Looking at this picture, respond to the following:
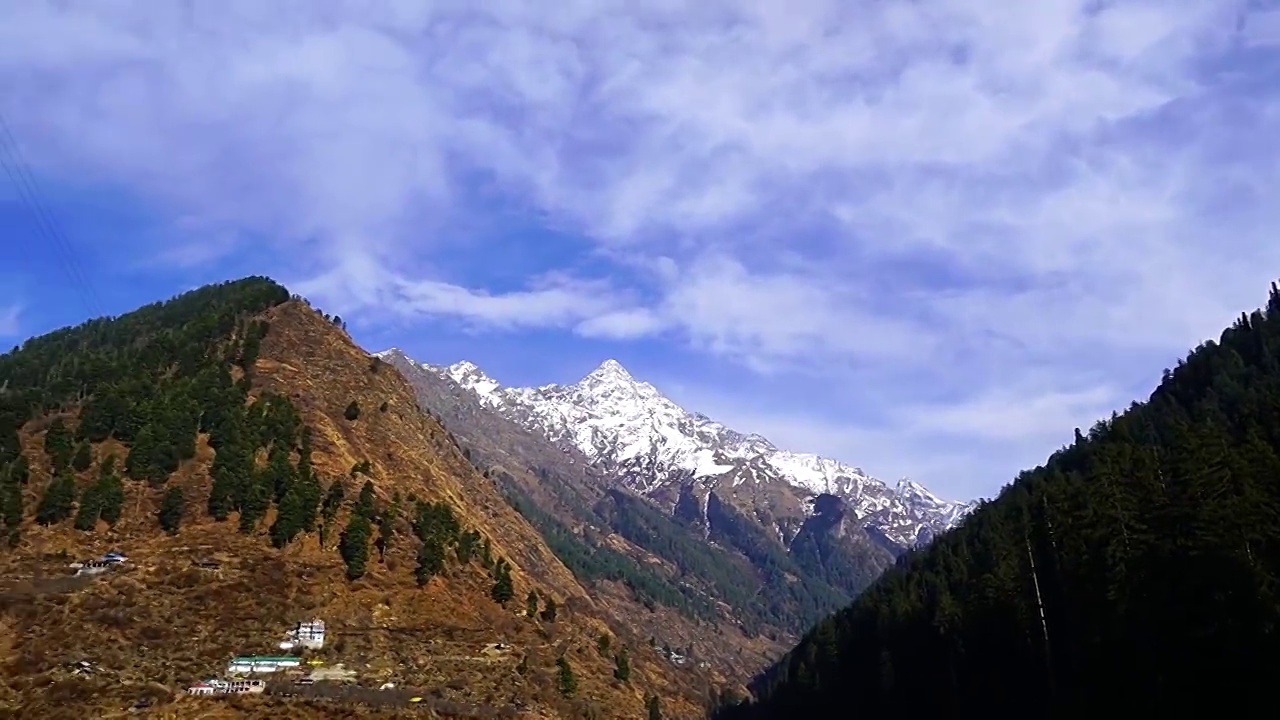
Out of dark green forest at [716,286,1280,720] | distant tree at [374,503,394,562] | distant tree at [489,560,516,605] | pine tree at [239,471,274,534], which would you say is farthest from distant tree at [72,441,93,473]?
dark green forest at [716,286,1280,720]

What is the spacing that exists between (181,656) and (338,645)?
A: 13.1 meters

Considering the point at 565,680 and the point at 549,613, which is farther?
the point at 549,613

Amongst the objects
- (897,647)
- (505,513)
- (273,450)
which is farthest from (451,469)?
(897,647)

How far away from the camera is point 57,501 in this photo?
9669 centimetres

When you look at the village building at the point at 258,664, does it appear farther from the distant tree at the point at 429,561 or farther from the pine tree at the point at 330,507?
the pine tree at the point at 330,507

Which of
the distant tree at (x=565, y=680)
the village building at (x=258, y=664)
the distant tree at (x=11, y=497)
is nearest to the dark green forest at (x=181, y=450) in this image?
the distant tree at (x=11, y=497)

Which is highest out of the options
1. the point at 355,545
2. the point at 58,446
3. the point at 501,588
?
the point at 58,446

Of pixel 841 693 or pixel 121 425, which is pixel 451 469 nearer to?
pixel 121 425

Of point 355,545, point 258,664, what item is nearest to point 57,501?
point 355,545

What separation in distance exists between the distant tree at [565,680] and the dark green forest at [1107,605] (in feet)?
128

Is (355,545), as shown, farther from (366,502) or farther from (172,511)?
(172,511)

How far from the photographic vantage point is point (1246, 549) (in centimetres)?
5525

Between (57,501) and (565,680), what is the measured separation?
181ft

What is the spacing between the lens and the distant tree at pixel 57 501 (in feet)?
314
